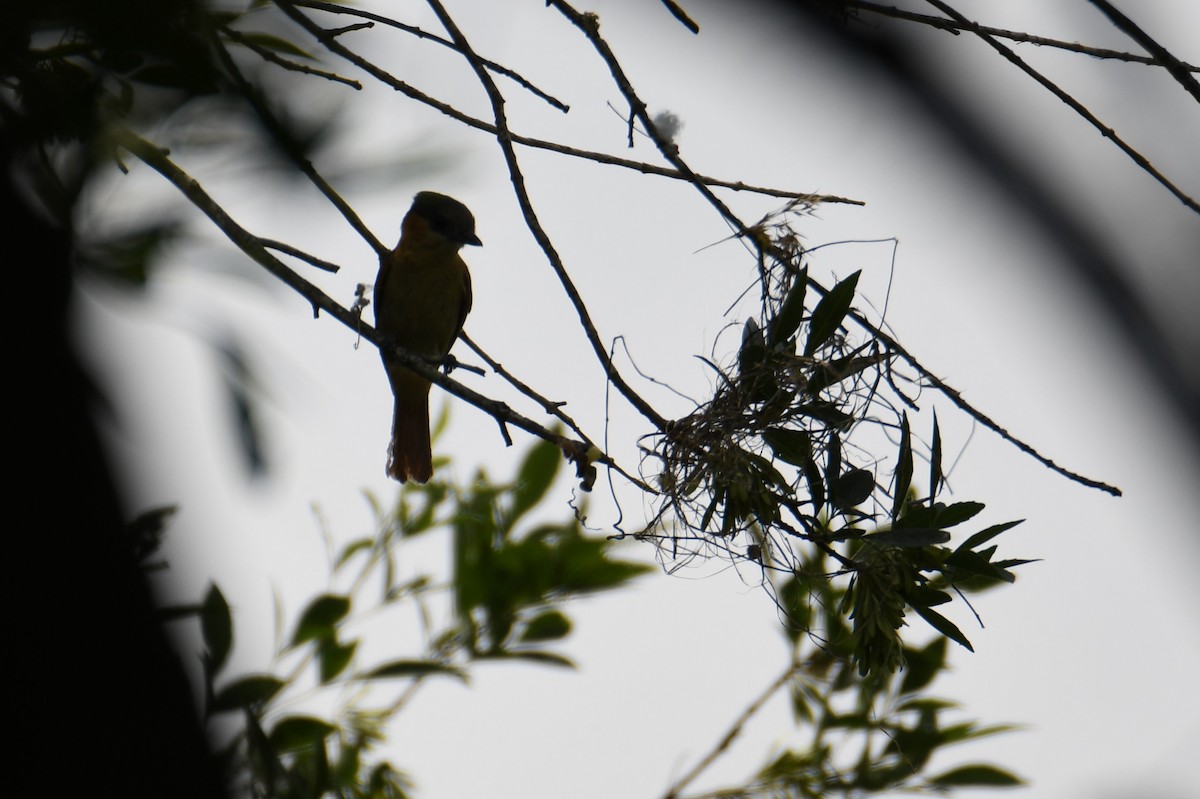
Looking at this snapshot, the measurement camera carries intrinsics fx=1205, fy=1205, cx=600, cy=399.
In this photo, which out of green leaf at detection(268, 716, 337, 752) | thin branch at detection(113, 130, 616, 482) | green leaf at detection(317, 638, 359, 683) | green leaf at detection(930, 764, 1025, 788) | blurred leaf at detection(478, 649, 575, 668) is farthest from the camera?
green leaf at detection(930, 764, 1025, 788)

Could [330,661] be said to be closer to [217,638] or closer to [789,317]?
[217,638]

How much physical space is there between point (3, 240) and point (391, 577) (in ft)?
7.63

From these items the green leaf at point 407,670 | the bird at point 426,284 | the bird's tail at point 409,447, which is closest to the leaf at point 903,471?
the green leaf at point 407,670

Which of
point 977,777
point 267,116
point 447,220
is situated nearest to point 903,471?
point 267,116

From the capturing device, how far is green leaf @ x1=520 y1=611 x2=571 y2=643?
10.6 feet

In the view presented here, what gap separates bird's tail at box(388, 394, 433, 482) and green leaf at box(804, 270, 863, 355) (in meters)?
2.42

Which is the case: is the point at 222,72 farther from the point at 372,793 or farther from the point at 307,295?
the point at 372,793

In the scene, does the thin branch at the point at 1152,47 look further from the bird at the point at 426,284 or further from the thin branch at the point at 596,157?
the bird at the point at 426,284

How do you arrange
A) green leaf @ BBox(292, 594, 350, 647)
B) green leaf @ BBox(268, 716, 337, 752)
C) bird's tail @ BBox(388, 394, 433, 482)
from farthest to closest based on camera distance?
bird's tail @ BBox(388, 394, 433, 482) < green leaf @ BBox(292, 594, 350, 647) < green leaf @ BBox(268, 716, 337, 752)

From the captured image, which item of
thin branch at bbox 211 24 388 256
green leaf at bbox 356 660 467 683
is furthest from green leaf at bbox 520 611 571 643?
thin branch at bbox 211 24 388 256

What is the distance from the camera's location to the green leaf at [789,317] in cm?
197

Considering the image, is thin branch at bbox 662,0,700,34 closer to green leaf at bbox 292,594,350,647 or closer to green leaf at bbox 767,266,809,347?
green leaf at bbox 767,266,809,347

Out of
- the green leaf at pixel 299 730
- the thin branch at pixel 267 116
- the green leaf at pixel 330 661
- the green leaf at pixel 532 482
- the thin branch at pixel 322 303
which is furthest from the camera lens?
the green leaf at pixel 532 482

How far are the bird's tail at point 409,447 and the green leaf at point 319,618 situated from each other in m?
1.34
